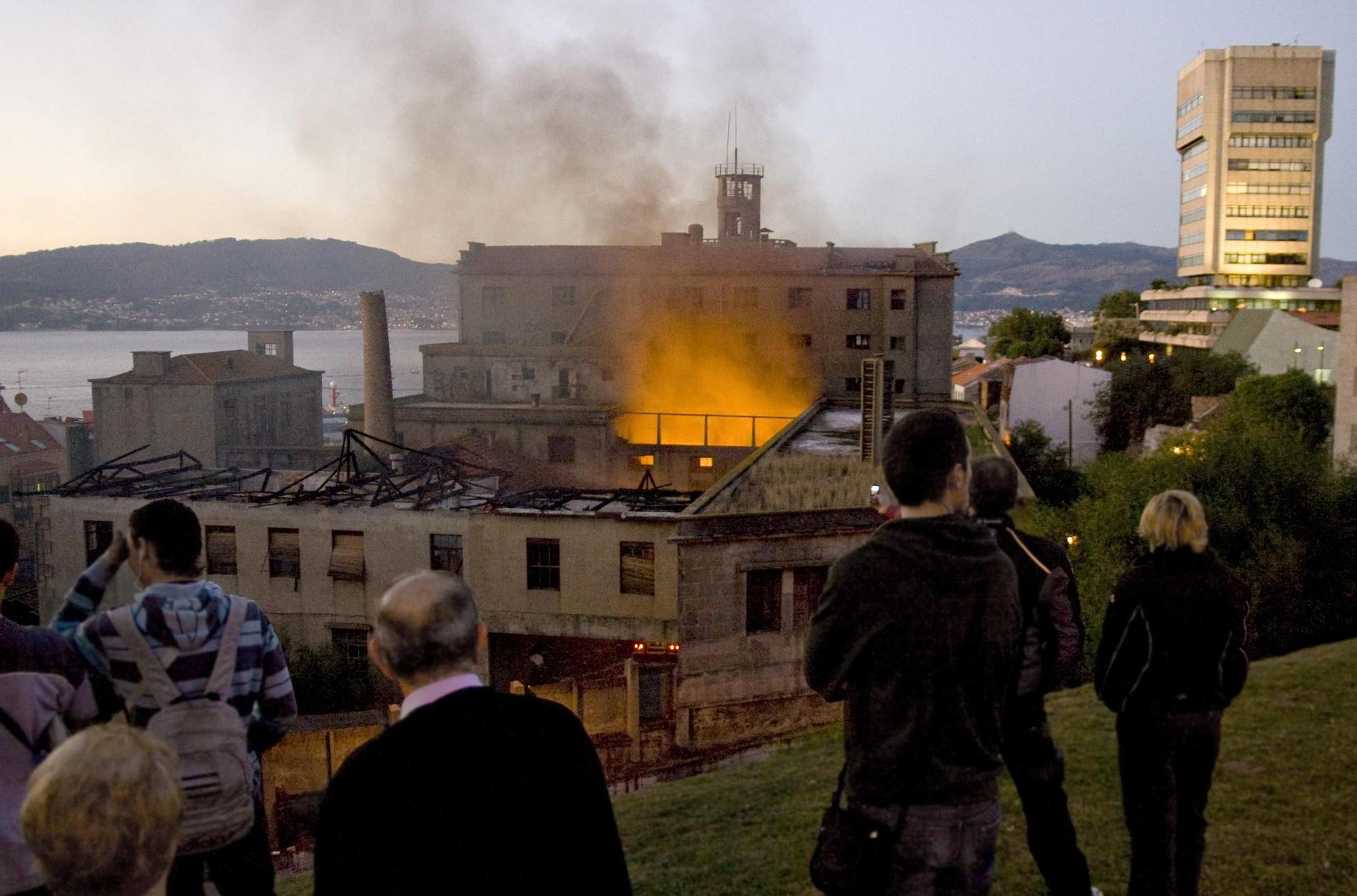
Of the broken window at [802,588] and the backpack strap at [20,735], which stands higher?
the backpack strap at [20,735]

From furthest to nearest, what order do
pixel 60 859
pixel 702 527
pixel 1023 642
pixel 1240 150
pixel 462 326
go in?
pixel 1240 150 < pixel 462 326 < pixel 702 527 < pixel 1023 642 < pixel 60 859

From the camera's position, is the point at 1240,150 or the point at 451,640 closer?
the point at 451,640

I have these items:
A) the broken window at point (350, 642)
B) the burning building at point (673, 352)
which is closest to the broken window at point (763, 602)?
the broken window at point (350, 642)

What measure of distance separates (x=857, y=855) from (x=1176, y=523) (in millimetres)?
2107

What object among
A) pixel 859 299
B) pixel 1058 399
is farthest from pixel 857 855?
pixel 1058 399

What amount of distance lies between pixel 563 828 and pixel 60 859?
3.68 ft

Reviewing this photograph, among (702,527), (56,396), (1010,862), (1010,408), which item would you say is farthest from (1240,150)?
(56,396)

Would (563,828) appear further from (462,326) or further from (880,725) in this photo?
(462,326)

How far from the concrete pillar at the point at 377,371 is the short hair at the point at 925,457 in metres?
41.5

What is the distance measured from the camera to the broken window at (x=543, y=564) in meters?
24.2

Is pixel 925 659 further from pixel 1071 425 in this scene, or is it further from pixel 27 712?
pixel 1071 425

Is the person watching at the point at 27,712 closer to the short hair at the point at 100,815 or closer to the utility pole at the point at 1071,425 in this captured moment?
the short hair at the point at 100,815

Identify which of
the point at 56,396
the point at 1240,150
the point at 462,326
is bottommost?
the point at 56,396

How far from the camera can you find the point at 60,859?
223 centimetres
